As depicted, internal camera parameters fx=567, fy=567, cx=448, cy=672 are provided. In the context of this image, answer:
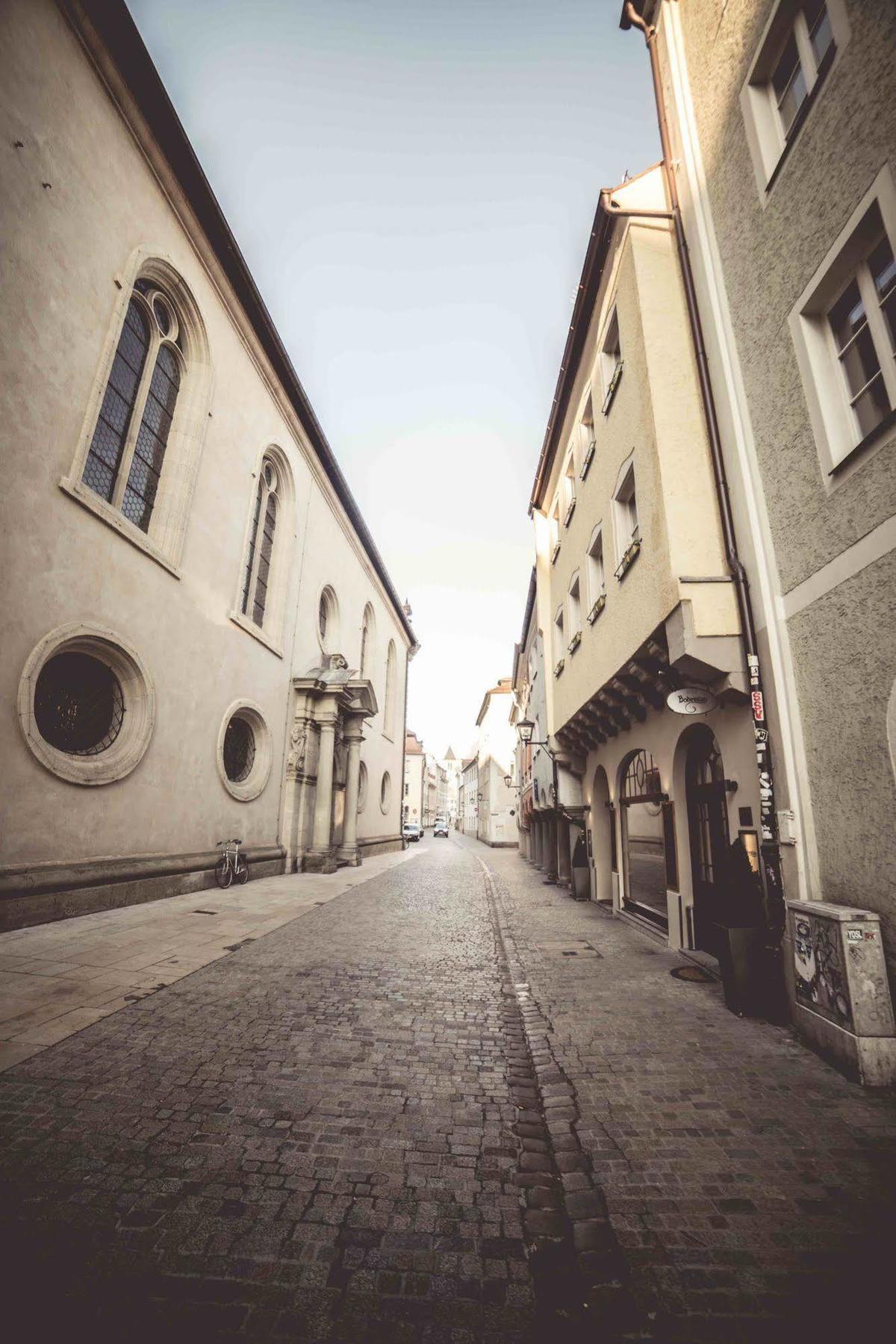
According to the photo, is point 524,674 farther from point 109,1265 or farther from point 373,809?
point 109,1265

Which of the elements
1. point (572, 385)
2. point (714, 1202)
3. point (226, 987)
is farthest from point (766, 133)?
point (226, 987)

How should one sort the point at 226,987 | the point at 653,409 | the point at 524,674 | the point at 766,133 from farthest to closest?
the point at 524,674 → the point at 653,409 → the point at 766,133 → the point at 226,987

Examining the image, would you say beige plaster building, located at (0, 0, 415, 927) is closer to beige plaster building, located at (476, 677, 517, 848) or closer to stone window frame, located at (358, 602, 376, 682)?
stone window frame, located at (358, 602, 376, 682)

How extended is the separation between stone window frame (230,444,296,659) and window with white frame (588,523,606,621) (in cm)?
878

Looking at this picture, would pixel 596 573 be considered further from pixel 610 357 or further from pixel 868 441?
pixel 868 441

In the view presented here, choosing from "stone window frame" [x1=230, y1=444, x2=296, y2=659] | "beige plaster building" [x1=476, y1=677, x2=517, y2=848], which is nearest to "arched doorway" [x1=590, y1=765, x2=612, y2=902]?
"stone window frame" [x1=230, y1=444, x2=296, y2=659]

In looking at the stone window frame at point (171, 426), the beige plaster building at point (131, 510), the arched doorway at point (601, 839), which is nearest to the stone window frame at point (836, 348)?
the arched doorway at point (601, 839)

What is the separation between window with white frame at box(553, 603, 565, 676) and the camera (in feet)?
47.8

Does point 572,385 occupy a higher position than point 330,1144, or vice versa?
point 572,385

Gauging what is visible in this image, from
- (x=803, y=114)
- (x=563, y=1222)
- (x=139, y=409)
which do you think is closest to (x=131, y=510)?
(x=139, y=409)

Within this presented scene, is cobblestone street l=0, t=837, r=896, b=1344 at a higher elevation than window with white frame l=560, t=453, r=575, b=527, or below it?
below

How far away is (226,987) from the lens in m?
5.31

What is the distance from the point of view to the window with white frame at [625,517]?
8.67 m

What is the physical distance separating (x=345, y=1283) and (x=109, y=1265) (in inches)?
33.2
